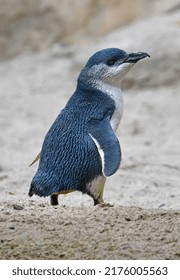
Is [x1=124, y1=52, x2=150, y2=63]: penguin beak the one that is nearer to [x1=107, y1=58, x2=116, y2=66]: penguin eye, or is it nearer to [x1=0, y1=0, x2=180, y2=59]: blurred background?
[x1=107, y1=58, x2=116, y2=66]: penguin eye

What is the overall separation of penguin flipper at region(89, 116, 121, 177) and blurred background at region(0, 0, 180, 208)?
3.58 ft

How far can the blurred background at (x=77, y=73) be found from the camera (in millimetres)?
6336

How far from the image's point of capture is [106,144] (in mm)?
4203

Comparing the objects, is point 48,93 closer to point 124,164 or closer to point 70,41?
point 70,41

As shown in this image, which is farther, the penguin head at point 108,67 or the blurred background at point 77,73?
the blurred background at point 77,73

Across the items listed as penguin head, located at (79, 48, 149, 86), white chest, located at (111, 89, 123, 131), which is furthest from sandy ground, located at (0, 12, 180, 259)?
penguin head, located at (79, 48, 149, 86)

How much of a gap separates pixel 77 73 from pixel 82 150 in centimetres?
483

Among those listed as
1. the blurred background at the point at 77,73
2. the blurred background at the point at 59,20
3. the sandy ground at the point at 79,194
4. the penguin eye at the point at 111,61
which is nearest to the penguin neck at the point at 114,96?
the penguin eye at the point at 111,61

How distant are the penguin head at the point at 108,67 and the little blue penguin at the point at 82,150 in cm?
9

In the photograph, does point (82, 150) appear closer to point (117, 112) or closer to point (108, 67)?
point (117, 112)

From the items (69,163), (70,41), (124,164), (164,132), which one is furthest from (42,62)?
(69,163)

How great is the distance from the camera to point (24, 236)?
11.9 feet

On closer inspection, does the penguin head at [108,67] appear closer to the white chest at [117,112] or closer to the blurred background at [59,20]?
the white chest at [117,112]
